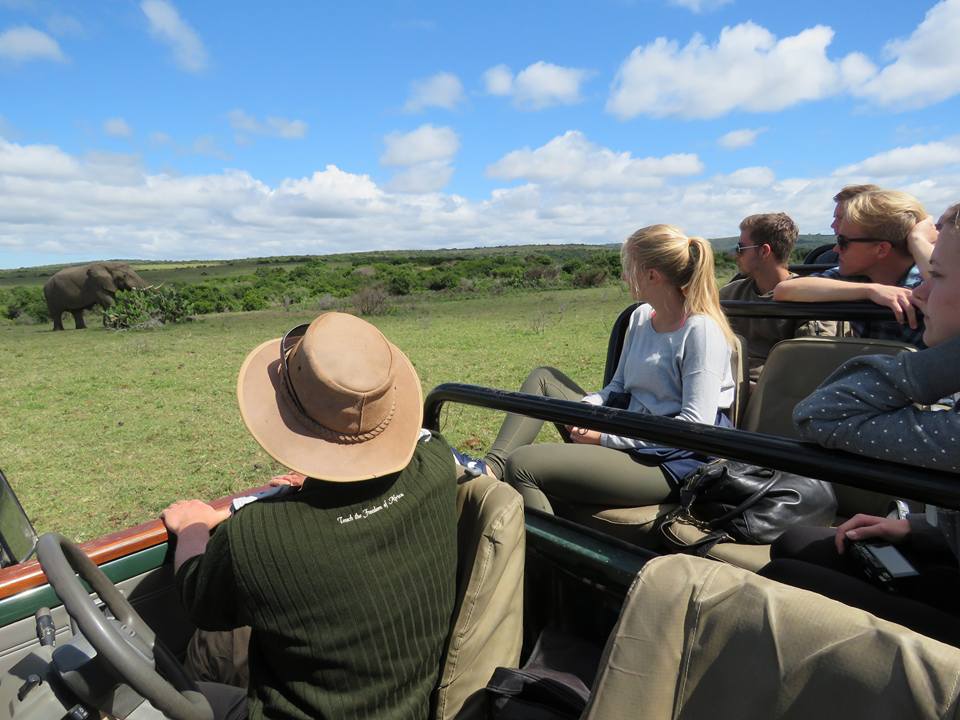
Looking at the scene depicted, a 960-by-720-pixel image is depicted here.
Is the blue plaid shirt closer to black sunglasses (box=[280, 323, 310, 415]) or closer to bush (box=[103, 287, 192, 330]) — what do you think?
black sunglasses (box=[280, 323, 310, 415])

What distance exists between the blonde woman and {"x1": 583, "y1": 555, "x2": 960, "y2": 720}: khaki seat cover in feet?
3.19

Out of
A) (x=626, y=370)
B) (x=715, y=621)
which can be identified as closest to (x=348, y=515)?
(x=715, y=621)

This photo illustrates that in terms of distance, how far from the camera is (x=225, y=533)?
1.28 meters

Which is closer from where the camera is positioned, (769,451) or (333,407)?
(769,451)

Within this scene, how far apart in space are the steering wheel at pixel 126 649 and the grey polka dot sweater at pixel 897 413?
4.08 feet

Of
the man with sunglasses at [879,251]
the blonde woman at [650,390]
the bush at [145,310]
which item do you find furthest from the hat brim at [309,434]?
the bush at [145,310]

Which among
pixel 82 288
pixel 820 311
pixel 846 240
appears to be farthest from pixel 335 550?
pixel 82 288

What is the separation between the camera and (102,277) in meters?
18.1

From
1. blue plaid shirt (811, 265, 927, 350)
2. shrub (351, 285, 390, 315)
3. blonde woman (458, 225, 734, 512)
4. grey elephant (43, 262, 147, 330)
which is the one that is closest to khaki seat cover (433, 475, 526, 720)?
blonde woman (458, 225, 734, 512)

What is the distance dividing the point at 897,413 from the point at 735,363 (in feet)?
5.32

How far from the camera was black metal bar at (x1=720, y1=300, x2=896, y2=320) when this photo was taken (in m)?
2.24

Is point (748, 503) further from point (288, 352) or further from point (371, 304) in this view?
point (371, 304)

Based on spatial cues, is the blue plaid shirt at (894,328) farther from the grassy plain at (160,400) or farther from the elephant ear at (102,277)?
the elephant ear at (102,277)

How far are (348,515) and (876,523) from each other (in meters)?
1.16
